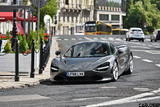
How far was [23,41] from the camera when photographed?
19016 millimetres

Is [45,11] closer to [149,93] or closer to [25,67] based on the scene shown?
[25,67]

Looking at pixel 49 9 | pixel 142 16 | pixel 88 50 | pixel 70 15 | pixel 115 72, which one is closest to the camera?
pixel 115 72

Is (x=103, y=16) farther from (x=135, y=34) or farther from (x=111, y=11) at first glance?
(x=135, y=34)

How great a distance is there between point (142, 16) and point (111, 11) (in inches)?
723

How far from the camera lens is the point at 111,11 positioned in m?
177

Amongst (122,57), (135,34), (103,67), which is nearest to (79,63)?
(103,67)

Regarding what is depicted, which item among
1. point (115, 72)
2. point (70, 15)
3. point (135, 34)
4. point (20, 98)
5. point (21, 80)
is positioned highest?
point (20, 98)

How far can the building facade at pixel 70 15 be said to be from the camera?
470 ft

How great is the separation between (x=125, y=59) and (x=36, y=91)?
5.41m

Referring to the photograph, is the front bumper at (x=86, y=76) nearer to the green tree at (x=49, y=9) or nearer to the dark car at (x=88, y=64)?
the dark car at (x=88, y=64)

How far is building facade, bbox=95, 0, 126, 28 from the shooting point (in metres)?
172

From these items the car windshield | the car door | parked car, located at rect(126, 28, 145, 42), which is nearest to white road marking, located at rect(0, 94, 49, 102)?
the car windshield

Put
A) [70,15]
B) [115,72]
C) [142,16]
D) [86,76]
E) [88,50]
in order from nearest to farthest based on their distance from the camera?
[86,76]
[115,72]
[88,50]
[70,15]
[142,16]

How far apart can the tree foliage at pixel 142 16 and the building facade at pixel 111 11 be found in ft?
27.0
